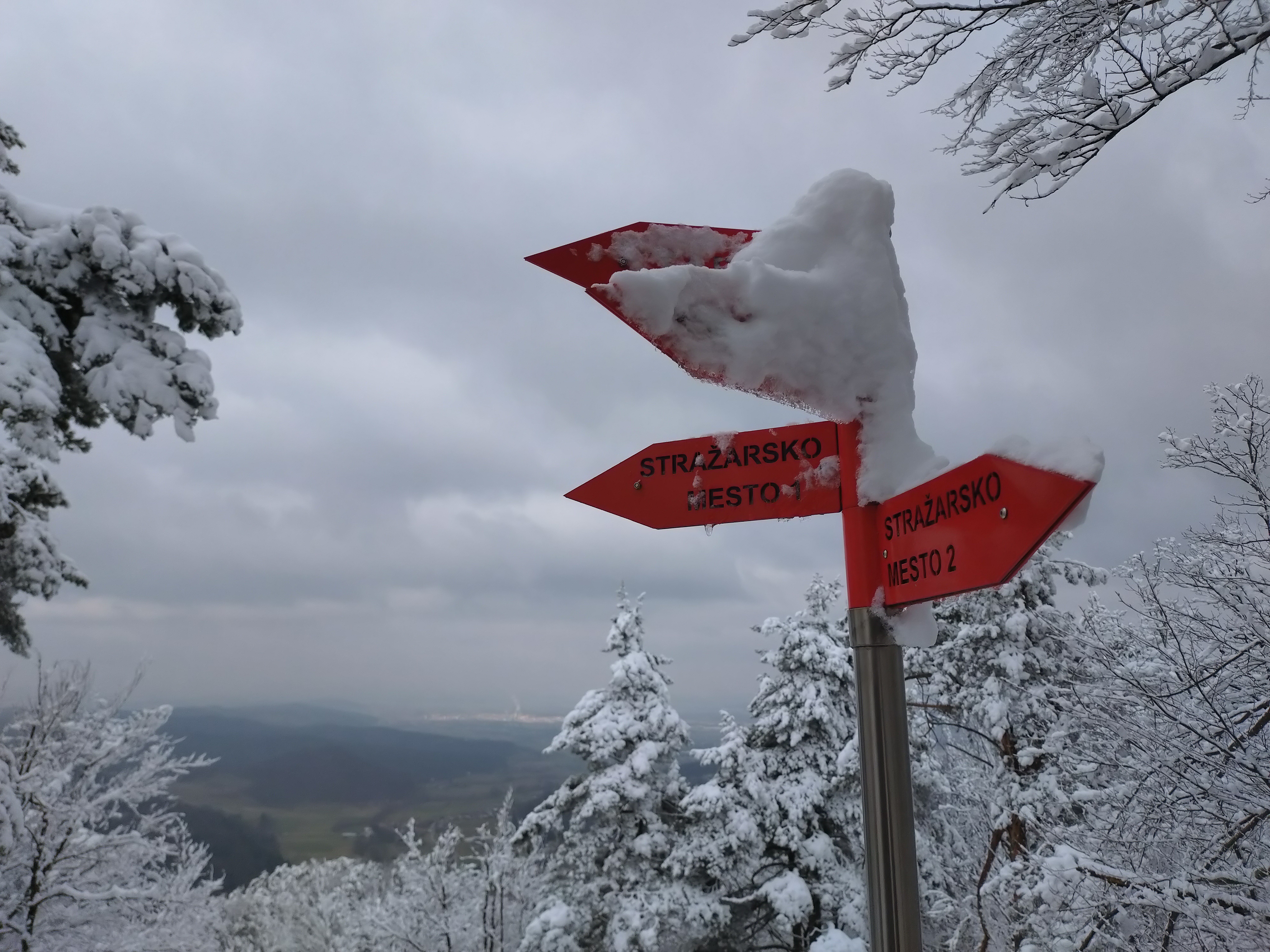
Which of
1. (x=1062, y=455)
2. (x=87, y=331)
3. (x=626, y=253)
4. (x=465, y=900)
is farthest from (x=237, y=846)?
(x=1062, y=455)

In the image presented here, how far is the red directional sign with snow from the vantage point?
205cm

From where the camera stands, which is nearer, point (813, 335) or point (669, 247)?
point (813, 335)

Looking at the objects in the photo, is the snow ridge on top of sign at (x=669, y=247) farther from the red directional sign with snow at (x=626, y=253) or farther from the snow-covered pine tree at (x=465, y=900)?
the snow-covered pine tree at (x=465, y=900)

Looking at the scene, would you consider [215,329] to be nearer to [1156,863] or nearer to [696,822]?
[1156,863]

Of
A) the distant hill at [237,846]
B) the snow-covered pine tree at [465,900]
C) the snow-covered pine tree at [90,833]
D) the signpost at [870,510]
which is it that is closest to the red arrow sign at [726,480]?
the signpost at [870,510]

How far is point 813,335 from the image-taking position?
188 centimetres

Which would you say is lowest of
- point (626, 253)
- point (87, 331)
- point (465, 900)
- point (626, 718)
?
point (465, 900)

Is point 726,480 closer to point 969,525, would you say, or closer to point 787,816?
point 969,525

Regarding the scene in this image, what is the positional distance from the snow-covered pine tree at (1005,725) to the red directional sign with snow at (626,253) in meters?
7.81

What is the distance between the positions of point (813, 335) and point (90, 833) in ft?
48.6

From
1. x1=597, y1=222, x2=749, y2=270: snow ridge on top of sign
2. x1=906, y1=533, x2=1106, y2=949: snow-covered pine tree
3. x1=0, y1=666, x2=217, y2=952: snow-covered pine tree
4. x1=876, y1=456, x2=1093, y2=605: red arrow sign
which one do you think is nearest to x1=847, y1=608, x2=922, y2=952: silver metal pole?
x1=876, y1=456, x2=1093, y2=605: red arrow sign

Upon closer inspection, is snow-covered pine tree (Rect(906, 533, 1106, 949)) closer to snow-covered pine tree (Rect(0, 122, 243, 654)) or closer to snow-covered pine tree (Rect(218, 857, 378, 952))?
snow-covered pine tree (Rect(0, 122, 243, 654))

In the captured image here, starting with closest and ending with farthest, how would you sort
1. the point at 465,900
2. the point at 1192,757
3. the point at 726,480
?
1. the point at 726,480
2. the point at 1192,757
3. the point at 465,900

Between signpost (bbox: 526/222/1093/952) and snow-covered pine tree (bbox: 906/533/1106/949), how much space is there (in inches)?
296
